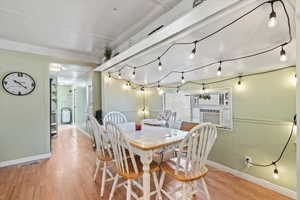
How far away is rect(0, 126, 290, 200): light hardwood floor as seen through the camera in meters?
1.92

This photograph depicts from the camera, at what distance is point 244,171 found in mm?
2303

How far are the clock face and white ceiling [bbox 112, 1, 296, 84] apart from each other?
2.30 meters

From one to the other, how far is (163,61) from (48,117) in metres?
2.94

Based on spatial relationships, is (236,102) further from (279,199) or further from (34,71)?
(34,71)

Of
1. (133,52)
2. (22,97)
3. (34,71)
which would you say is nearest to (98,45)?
(133,52)

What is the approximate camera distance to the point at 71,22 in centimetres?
231

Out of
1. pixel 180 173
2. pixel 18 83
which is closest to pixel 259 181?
pixel 180 173

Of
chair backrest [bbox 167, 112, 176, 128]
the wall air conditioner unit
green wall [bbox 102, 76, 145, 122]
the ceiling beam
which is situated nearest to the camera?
the ceiling beam

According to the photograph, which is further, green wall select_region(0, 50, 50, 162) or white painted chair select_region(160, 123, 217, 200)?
green wall select_region(0, 50, 50, 162)

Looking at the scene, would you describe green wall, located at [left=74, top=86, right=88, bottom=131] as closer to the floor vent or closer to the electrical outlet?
the floor vent

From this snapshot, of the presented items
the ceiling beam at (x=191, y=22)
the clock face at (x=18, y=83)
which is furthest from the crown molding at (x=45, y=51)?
the ceiling beam at (x=191, y=22)

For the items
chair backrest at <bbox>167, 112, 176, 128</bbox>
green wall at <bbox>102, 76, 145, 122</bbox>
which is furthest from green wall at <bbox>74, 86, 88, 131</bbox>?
chair backrest at <bbox>167, 112, 176, 128</bbox>

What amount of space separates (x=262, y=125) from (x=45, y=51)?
4.48 meters

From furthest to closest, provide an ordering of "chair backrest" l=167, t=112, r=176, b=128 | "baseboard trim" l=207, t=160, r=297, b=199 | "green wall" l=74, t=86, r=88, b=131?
"green wall" l=74, t=86, r=88, b=131 → "chair backrest" l=167, t=112, r=176, b=128 → "baseboard trim" l=207, t=160, r=297, b=199
